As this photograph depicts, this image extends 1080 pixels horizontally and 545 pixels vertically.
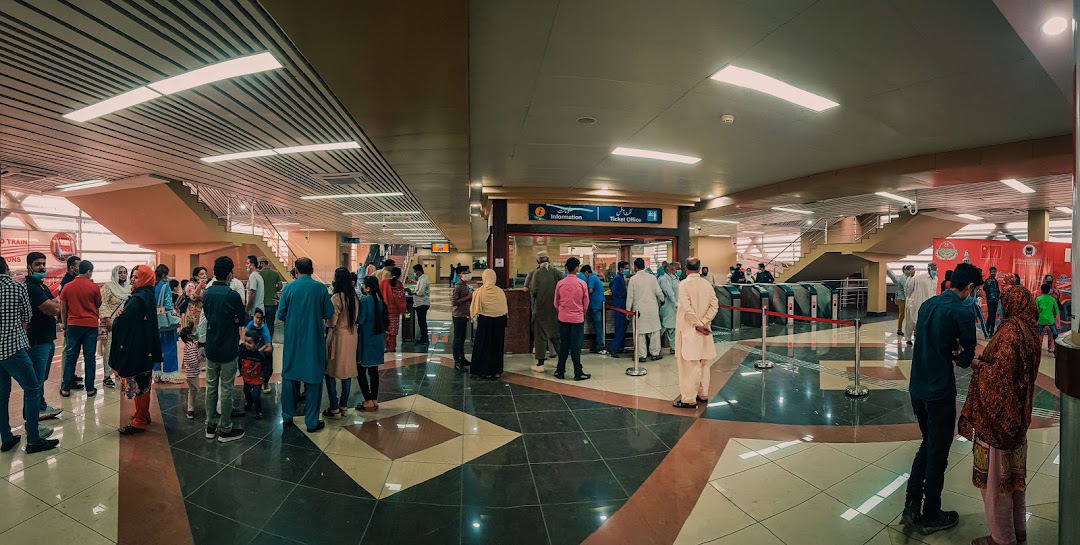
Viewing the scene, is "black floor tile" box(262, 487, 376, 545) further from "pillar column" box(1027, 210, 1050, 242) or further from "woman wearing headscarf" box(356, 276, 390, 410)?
"pillar column" box(1027, 210, 1050, 242)

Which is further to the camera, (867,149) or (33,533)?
(867,149)

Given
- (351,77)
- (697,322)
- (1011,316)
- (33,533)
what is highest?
(351,77)

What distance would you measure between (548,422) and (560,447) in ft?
1.88

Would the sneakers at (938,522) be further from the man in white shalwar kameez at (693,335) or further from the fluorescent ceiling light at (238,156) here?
the fluorescent ceiling light at (238,156)

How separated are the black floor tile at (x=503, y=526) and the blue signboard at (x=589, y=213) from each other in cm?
684

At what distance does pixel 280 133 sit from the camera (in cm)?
536

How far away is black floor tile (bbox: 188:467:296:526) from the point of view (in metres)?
2.65

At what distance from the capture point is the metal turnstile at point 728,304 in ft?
34.2

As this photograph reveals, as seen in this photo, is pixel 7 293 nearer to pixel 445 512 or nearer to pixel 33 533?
pixel 33 533

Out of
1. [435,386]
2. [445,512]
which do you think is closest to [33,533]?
[445,512]

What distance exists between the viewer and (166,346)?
5.56 metres

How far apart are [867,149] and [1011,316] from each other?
4748 mm

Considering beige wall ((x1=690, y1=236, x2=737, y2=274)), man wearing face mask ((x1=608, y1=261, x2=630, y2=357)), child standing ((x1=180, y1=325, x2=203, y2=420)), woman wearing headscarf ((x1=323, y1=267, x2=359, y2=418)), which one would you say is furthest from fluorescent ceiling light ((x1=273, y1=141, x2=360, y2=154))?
beige wall ((x1=690, y1=236, x2=737, y2=274))

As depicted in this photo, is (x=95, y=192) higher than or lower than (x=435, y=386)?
higher
